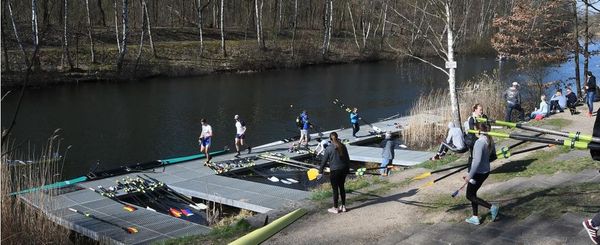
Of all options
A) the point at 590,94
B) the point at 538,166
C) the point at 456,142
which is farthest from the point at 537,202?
the point at 590,94

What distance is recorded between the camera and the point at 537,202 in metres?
8.95

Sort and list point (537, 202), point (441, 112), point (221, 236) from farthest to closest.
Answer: point (441, 112) → point (537, 202) → point (221, 236)

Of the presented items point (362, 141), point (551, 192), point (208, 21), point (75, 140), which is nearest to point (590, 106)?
point (362, 141)

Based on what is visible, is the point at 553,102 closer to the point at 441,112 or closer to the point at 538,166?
the point at 441,112

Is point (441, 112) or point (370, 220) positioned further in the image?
point (441, 112)

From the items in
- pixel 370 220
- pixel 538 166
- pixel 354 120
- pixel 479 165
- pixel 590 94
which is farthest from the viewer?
pixel 354 120

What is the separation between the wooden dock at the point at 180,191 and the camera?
10656 millimetres

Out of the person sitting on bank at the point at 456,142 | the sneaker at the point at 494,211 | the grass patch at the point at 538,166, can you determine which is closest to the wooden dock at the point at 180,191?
the person sitting on bank at the point at 456,142

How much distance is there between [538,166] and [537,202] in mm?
2850

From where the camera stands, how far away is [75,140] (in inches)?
966

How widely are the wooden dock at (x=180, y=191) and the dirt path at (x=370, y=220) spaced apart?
4.10 ft

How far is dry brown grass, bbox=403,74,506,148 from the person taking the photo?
20969mm

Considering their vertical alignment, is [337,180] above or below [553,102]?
below

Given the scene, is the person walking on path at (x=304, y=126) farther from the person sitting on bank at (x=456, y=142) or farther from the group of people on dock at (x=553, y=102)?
the group of people on dock at (x=553, y=102)
